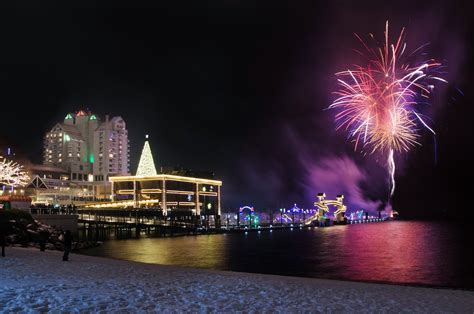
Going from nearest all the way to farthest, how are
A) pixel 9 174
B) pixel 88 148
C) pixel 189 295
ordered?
pixel 189 295, pixel 9 174, pixel 88 148

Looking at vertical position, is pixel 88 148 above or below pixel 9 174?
above

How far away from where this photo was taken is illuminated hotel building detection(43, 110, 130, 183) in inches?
7219

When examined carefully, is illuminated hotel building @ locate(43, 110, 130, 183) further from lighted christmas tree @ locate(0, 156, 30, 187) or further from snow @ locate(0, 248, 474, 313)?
snow @ locate(0, 248, 474, 313)

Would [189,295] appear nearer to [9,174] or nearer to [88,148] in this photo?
[9,174]

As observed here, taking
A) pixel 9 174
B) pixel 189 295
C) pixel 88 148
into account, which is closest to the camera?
pixel 189 295

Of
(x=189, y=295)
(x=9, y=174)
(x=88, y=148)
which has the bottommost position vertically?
(x=189, y=295)

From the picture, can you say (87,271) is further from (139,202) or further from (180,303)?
(139,202)

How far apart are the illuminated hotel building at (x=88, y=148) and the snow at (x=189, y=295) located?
550 ft

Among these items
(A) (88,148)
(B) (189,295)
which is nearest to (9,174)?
(B) (189,295)

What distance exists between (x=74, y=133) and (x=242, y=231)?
108 m

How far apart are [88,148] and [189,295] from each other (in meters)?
183

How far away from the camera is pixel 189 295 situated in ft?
50.3

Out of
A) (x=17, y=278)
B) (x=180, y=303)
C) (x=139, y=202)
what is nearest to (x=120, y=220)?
(x=139, y=202)

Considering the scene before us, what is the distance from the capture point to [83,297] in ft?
45.6
